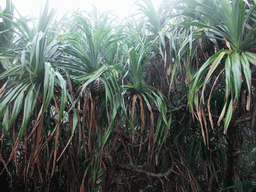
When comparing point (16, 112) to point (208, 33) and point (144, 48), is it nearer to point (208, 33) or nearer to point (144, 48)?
point (144, 48)

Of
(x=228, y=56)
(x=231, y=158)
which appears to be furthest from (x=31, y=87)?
(x=231, y=158)

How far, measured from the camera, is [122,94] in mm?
933

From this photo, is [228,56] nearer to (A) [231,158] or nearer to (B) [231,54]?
(B) [231,54]

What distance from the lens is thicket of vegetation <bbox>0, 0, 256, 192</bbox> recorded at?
2.72 feet

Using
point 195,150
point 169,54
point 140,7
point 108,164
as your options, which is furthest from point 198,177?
point 140,7

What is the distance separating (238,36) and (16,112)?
3.16ft

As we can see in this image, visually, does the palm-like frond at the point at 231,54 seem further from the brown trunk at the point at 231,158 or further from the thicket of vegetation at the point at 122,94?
the brown trunk at the point at 231,158

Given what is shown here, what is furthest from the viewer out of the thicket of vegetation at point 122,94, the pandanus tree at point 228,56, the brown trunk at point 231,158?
the brown trunk at point 231,158

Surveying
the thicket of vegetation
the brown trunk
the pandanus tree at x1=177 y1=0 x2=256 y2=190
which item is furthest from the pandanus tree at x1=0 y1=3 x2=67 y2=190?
the brown trunk

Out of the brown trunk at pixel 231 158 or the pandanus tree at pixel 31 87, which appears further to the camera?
the brown trunk at pixel 231 158

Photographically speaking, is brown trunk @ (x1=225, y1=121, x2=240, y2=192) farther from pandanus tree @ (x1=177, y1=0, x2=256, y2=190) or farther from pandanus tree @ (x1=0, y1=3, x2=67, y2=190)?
pandanus tree @ (x1=0, y1=3, x2=67, y2=190)

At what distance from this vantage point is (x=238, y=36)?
0.84m

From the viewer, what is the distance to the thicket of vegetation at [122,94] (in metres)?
0.83

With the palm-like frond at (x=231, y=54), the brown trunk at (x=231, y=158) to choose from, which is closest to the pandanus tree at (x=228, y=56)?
the palm-like frond at (x=231, y=54)
